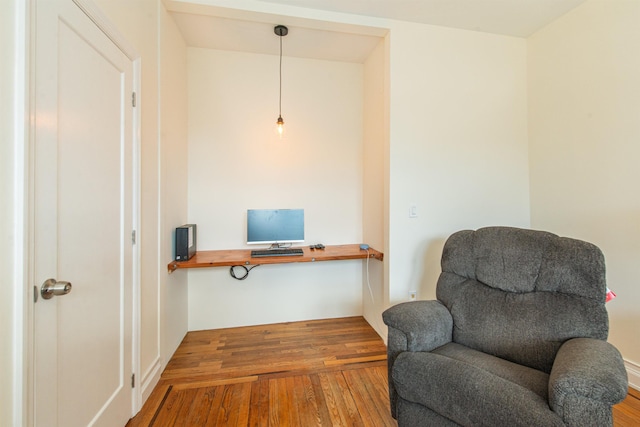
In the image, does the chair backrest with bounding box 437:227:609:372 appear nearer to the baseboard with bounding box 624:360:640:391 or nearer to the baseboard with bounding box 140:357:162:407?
the baseboard with bounding box 624:360:640:391

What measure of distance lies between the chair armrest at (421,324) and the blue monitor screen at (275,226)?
136cm

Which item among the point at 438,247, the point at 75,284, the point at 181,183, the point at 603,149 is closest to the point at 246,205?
the point at 181,183

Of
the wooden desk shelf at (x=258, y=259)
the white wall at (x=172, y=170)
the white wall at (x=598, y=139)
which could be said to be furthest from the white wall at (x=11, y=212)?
the white wall at (x=598, y=139)

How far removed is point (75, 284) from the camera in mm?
1175

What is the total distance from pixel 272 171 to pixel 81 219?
70.4 inches

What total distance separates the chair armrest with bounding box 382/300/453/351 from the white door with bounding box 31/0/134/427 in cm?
147

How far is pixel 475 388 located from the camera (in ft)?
3.58

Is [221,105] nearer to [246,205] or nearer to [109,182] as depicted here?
[246,205]

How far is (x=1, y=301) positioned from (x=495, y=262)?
2189mm

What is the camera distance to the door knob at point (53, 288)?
99 cm

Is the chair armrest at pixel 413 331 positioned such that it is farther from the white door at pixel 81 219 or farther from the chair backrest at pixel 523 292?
the white door at pixel 81 219

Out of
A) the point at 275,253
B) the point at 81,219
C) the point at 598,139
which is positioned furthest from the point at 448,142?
the point at 81,219

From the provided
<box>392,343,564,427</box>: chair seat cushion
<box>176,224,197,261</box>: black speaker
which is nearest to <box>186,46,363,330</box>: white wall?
<box>176,224,197,261</box>: black speaker

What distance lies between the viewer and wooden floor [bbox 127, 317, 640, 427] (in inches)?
62.8
